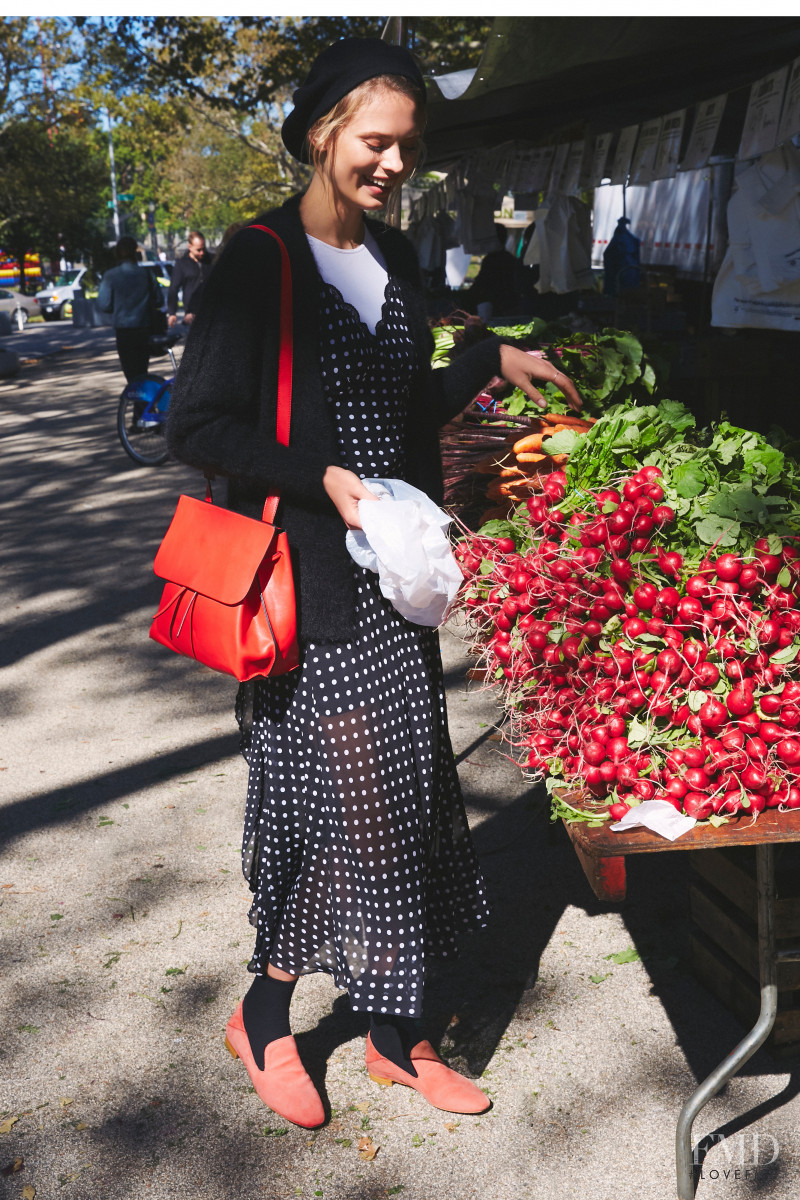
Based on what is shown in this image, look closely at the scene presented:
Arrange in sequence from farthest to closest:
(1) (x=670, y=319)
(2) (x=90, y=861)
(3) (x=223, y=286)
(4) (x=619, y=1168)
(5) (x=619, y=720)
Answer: (1) (x=670, y=319)
(2) (x=90, y=861)
(4) (x=619, y=1168)
(5) (x=619, y=720)
(3) (x=223, y=286)

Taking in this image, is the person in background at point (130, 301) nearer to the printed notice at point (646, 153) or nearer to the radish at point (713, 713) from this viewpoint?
the printed notice at point (646, 153)

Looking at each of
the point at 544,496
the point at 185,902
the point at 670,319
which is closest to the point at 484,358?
the point at 544,496

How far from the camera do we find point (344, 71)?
177 centimetres

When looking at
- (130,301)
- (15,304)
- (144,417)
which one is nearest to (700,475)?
(144,417)

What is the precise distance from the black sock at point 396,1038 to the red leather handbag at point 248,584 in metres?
0.95

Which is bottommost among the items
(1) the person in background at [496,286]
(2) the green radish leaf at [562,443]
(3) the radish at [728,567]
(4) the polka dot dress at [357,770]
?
(4) the polka dot dress at [357,770]

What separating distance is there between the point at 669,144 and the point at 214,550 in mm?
5099

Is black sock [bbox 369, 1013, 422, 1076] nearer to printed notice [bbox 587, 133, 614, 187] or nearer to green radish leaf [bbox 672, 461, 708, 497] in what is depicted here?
green radish leaf [bbox 672, 461, 708, 497]

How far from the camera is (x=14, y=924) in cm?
307

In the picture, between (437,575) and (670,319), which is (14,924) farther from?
(670,319)

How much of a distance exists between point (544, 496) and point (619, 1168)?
1.46 metres

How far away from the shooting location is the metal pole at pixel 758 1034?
197cm

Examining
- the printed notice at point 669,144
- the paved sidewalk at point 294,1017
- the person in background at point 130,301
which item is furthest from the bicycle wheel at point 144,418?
the paved sidewalk at point 294,1017

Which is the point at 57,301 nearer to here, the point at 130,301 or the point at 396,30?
the point at 130,301
